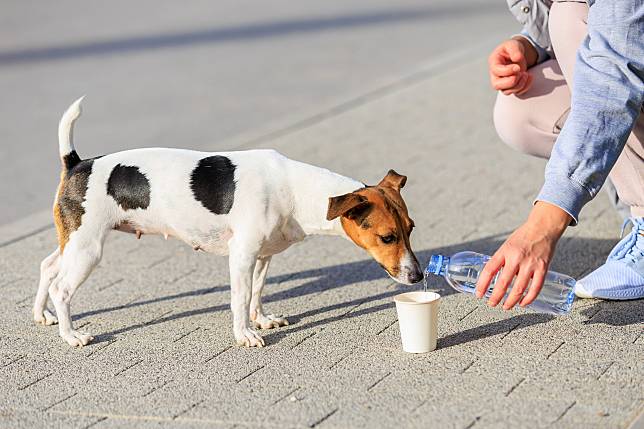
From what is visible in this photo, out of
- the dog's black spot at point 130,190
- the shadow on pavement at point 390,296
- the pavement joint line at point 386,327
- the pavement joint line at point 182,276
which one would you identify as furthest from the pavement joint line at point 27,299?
the pavement joint line at point 386,327

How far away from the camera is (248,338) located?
172 inches

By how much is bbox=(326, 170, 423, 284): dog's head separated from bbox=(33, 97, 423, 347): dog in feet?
0.18

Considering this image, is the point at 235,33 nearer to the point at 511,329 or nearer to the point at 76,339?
the point at 76,339

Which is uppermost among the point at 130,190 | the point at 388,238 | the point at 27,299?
the point at 130,190

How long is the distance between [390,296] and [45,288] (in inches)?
58.0

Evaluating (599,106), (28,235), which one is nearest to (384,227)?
(599,106)

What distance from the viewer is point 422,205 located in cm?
641

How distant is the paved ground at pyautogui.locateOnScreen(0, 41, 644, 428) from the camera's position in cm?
371

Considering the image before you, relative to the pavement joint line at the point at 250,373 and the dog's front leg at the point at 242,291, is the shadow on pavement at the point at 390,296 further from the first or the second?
the pavement joint line at the point at 250,373

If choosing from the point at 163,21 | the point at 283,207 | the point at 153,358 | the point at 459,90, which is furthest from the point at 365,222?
the point at 163,21

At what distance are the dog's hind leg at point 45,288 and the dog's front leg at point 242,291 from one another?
807 millimetres

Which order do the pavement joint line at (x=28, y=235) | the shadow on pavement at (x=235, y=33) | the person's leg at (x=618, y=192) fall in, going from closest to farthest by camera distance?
the person's leg at (x=618, y=192)
the pavement joint line at (x=28, y=235)
the shadow on pavement at (x=235, y=33)

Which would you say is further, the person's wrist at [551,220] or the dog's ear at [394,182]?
the dog's ear at [394,182]

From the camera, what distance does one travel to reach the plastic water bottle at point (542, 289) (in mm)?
4594
